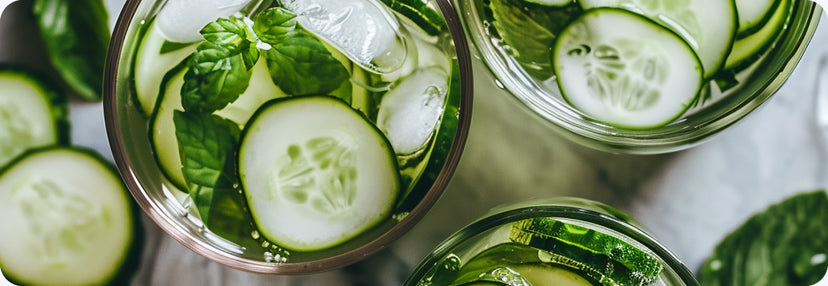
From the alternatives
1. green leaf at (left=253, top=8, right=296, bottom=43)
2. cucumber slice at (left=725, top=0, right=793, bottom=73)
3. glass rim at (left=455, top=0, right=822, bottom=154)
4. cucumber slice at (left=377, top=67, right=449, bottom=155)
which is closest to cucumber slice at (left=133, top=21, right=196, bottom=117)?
green leaf at (left=253, top=8, right=296, bottom=43)

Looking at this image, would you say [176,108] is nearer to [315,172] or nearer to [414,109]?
[315,172]

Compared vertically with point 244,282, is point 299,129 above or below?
above

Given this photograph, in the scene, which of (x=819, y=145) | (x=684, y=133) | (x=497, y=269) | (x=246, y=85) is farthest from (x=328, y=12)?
(x=819, y=145)

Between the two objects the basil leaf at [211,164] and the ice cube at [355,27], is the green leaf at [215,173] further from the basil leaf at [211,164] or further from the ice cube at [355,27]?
the ice cube at [355,27]

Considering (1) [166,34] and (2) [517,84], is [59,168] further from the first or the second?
(2) [517,84]

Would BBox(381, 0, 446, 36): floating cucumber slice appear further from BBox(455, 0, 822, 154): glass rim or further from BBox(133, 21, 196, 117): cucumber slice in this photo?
BBox(133, 21, 196, 117): cucumber slice

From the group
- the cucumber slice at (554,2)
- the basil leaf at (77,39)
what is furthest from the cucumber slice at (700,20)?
the basil leaf at (77,39)

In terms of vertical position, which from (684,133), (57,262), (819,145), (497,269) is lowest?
(57,262)
